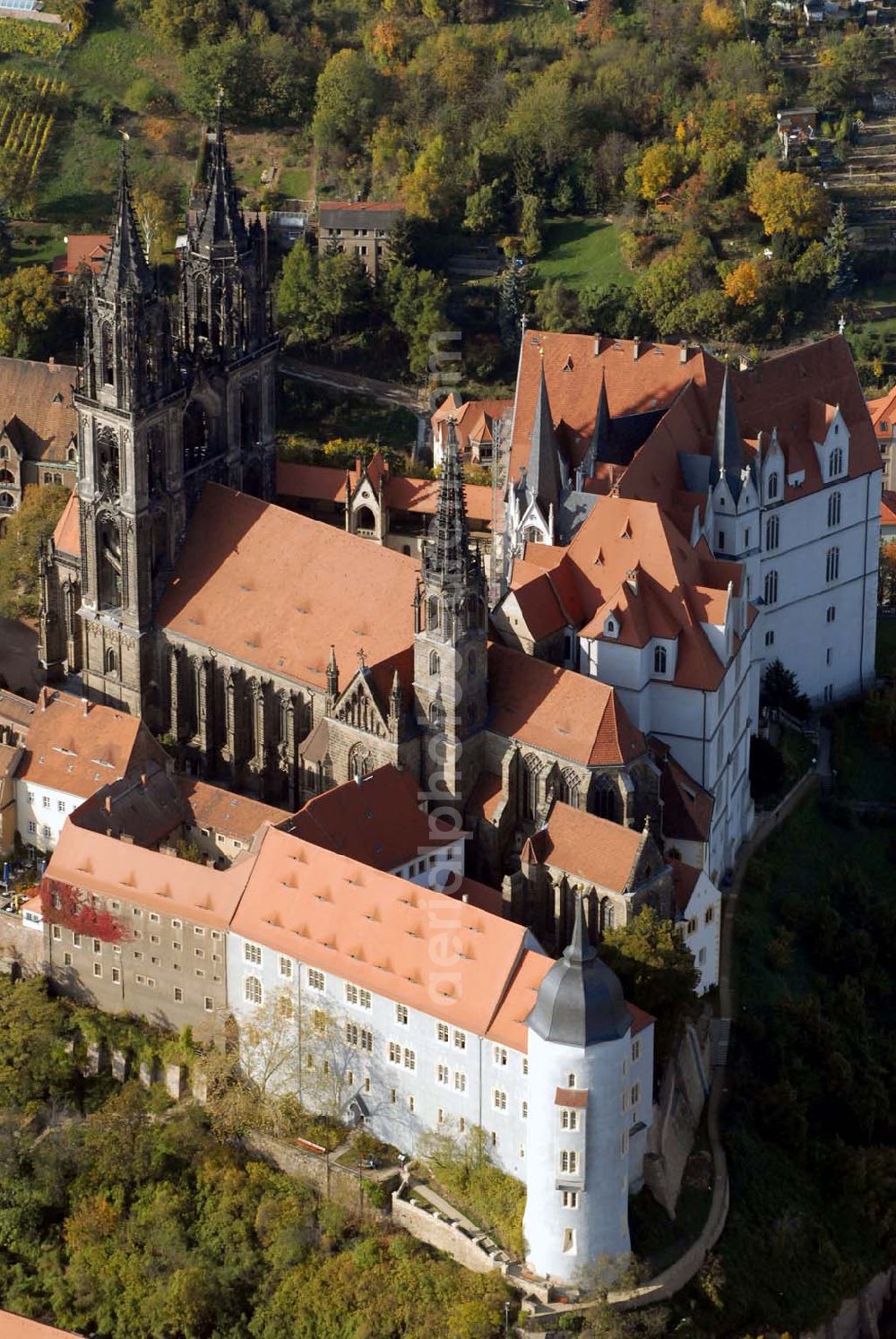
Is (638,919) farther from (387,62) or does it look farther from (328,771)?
(387,62)

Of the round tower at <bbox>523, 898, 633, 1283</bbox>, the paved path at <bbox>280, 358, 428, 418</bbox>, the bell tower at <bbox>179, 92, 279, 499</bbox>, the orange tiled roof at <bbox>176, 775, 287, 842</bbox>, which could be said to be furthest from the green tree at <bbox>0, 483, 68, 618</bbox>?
the round tower at <bbox>523, 898, 633, 1283</bbox>

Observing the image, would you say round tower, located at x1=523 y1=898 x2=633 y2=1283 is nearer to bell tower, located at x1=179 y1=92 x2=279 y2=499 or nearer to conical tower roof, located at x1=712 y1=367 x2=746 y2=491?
conical tower roof, located at x1=712 y1=367 x2=746 y2=491

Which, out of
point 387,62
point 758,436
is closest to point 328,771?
point 758,436

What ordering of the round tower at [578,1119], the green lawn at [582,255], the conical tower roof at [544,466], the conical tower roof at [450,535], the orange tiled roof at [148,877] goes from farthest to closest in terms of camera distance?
the green lawn at [582,255]
the conical tower roof at [544,466]
the conical tower roof at [450,535]
the orange tiled roof at [148,877]
the round tower at [578,1119]

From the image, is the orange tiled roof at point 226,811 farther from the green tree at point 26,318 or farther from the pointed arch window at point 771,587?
the green tree at point 26,318

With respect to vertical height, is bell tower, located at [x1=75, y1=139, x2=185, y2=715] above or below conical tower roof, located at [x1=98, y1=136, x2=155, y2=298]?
below

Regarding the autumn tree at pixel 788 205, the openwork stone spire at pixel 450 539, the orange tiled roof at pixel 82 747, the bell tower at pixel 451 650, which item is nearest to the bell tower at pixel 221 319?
the orange tiled roof at pixel 82 747

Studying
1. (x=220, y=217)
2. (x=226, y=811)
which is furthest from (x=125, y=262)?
(x=226, y=811)
